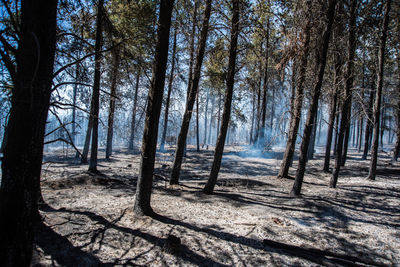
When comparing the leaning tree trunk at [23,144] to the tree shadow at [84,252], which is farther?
the tree shadow at [84,252]

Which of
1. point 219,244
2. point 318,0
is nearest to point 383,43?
point 318,0

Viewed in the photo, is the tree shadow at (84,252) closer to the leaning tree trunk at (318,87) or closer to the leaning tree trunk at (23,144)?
the leaning tree trunk at (23,144)

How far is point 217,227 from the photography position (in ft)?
16.8

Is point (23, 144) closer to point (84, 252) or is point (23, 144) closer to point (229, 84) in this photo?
point (84, 252)

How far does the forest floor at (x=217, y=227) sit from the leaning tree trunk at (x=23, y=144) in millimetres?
706

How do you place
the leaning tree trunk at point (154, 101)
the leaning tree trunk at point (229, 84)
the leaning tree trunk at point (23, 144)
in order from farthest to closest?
1. the leaning tree trunk at point (229, 84)
2. the leaning tree trunk at point (154, 101)
3. the leaning tree trunk at point (23, 144)

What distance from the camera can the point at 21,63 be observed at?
8.30ft

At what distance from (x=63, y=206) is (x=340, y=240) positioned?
22.8ft

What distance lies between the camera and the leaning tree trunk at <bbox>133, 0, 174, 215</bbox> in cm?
507

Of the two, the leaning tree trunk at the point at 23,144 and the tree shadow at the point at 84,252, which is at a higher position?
the leaning tree trunk at the point at 23,144

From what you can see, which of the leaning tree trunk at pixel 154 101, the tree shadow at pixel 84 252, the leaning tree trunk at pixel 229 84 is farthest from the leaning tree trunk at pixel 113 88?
the leaning tree trunk at pixel 229 84

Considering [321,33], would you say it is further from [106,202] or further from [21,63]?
[106,202]

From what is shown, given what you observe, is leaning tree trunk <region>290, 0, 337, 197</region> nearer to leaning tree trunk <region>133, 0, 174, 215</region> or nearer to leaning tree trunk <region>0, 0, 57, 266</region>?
leaning tree trunk <region>133, 0, 174, 215</region>

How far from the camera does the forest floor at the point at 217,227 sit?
3.93 m
